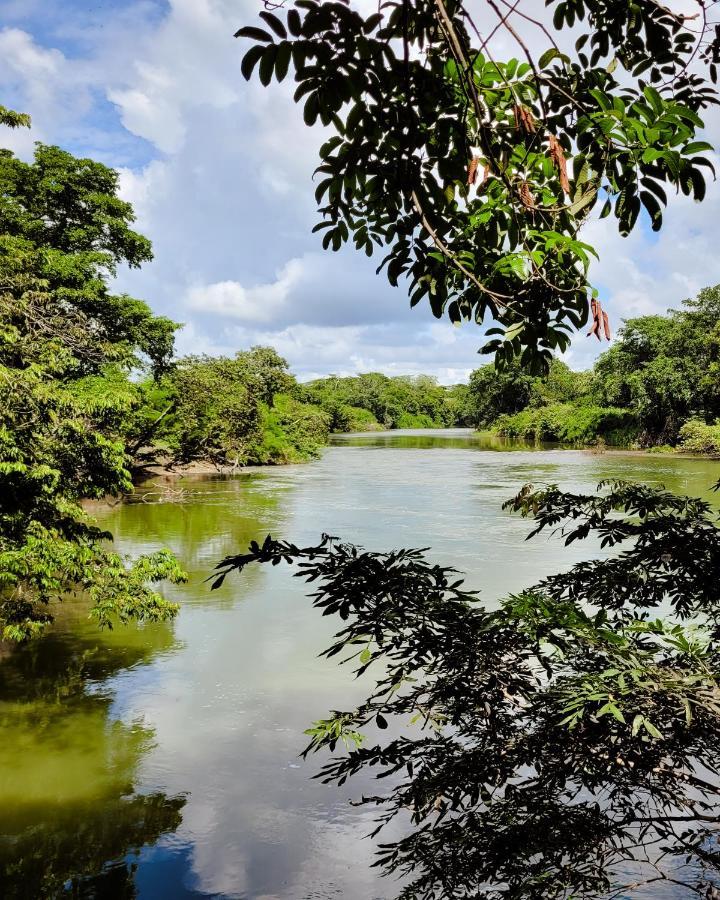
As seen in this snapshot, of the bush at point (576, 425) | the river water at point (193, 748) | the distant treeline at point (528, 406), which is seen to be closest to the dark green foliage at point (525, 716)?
the river water at point (193, 748)

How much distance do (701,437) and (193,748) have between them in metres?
23.5

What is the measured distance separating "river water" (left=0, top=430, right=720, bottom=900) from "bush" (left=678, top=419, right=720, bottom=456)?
15792mm

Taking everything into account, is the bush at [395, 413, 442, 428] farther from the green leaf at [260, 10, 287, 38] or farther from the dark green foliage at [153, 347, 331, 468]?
the green leaf at [260, 10, 287, 38]

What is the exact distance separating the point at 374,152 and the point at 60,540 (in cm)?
431

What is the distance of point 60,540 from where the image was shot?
4.96 metres

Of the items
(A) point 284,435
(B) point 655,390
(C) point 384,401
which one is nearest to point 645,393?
(B) point 655,390

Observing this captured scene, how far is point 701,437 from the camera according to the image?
2355 cm

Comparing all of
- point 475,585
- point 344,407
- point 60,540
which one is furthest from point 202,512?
point 344,407

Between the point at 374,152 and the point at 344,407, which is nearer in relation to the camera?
the point at 374,152

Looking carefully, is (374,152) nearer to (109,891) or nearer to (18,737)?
(109,891)

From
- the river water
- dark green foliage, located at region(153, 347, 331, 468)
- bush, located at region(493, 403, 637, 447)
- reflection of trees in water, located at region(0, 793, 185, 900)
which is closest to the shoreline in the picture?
dark green foliage, located at region(153, 347, 331, 468)

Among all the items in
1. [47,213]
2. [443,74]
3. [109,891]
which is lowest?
[109,891]

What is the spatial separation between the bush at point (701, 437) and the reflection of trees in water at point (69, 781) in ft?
73.4

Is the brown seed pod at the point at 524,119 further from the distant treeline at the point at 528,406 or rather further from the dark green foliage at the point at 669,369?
the dark green foliage at the point at 669,369
